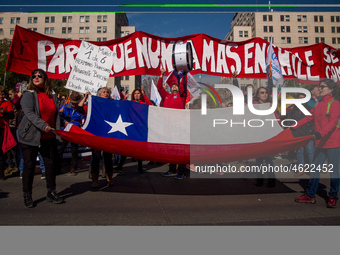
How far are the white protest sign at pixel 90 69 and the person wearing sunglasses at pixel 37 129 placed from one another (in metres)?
0.81

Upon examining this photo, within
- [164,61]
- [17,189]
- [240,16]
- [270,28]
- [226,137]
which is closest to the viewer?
[226,137]

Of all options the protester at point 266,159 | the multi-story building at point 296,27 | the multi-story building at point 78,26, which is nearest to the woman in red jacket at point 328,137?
the protester at point 266,159

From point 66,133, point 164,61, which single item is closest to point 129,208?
point 66,133

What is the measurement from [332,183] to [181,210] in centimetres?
247

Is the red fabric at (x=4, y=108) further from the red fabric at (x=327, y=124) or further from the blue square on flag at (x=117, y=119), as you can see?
the red fabric at (x=327, y=124)

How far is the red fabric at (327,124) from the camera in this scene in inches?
159

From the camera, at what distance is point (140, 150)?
4.14 meters

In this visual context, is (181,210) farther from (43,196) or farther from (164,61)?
(164,61)

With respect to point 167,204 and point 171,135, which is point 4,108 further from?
point 167,204

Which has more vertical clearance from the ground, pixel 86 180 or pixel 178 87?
pixel 178 87

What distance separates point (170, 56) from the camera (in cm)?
768

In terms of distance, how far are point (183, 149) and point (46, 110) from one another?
2285 millimetres

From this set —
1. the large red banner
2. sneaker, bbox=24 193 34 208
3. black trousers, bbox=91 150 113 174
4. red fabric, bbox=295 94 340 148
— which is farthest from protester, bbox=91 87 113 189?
red fabric, bbox=295 94 340 148

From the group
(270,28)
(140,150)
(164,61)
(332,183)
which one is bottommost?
(332,183)
